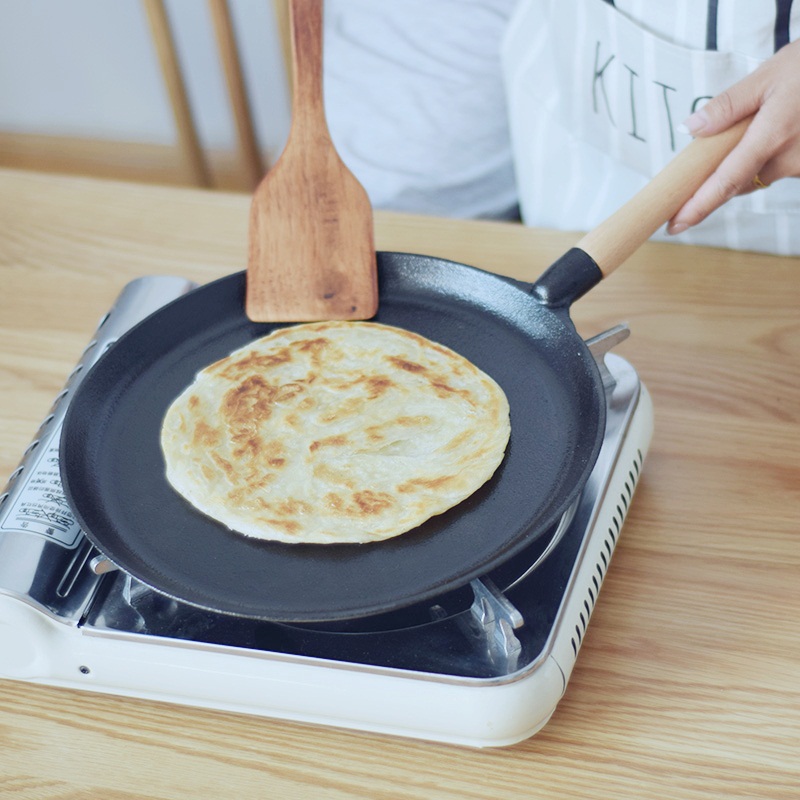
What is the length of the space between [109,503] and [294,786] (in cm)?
29

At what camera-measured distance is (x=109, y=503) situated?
0.84m

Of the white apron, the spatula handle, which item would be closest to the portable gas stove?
the spatula handle

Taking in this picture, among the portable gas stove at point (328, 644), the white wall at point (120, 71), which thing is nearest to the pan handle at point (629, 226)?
the portable gas stove at point (328, 644)

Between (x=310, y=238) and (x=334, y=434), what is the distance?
10.2 inches

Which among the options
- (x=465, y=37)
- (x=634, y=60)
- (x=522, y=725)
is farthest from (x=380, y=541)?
(x=465, y=37)

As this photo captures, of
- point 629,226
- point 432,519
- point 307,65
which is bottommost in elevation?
point 432,519

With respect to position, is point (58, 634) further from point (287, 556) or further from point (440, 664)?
point (440, 664)

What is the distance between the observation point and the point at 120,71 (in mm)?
2717

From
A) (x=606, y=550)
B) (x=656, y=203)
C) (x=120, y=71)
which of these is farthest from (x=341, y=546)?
(x=120, y=71)

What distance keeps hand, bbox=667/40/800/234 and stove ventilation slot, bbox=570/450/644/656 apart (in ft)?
0.89

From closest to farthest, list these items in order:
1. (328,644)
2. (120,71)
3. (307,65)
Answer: (328,644), (307,65), (120,71)

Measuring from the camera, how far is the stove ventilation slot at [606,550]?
79 centimetres

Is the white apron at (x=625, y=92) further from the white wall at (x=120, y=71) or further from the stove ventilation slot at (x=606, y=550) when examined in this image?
the white wall at (x=120, y=71)

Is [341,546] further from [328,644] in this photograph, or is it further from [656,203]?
[656,203]
